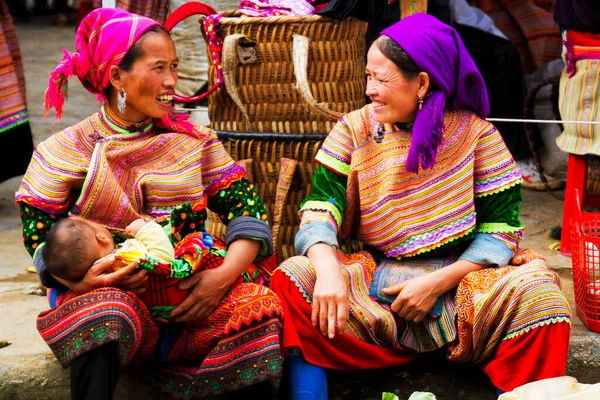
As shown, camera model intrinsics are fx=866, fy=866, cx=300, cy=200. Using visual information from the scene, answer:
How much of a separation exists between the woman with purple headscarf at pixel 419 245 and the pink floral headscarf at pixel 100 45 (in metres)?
0.76

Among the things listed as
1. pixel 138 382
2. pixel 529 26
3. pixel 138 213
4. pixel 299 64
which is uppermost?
pixel 299 64

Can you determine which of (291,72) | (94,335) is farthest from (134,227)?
(291,72)

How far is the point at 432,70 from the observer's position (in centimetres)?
275

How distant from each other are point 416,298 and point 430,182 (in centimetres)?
40

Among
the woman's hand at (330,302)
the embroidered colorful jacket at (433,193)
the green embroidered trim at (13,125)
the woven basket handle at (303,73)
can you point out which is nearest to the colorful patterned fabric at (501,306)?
the embroidered colorful jacket at (433,193)

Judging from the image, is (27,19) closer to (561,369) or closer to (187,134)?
(187,134)

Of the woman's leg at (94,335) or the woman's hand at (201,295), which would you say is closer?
the woman's leg at (94,335)

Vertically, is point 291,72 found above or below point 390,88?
below

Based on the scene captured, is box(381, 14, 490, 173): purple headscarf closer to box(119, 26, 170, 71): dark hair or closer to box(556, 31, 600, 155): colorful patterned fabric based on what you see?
box(119, 26, 170, 71): dark hair

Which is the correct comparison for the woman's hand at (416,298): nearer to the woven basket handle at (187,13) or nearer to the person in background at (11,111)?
the woven basket handle at (187,13)

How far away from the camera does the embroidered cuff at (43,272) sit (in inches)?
106

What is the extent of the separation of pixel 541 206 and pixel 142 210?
9.42ft

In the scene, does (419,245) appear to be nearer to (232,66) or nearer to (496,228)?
(496,228)

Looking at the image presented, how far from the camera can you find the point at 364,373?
297 centimetres
